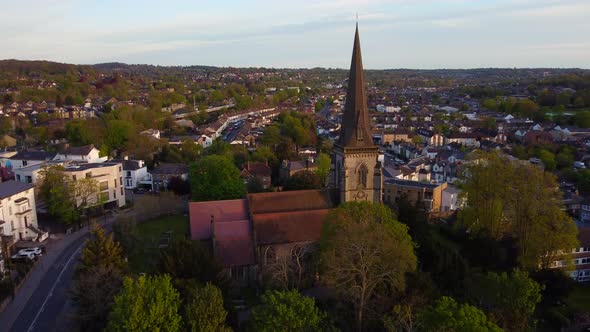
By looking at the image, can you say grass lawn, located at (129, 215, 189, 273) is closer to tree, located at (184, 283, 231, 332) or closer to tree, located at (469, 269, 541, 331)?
tree, located at (184, 283, 231, 332)

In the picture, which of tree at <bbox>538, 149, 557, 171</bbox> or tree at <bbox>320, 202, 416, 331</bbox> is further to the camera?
tree at <bbox>538, 149, 557, 171</bbox>

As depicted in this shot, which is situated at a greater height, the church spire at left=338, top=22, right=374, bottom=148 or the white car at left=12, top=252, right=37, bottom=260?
the church spire at left=338, top=22, right=374, bottom=148

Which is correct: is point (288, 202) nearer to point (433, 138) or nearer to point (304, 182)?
point (304, 182)

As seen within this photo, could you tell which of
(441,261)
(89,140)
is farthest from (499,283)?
(89,140)

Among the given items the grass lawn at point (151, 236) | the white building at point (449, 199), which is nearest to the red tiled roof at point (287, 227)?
the grass lawn at point (151, 236)

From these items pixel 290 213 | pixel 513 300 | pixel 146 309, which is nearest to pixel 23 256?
pixel 290 213

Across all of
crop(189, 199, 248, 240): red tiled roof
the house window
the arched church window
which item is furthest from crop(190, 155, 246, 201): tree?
the arched church window

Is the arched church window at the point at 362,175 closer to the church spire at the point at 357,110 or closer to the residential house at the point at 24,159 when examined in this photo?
the church spire at the point at 357,110
